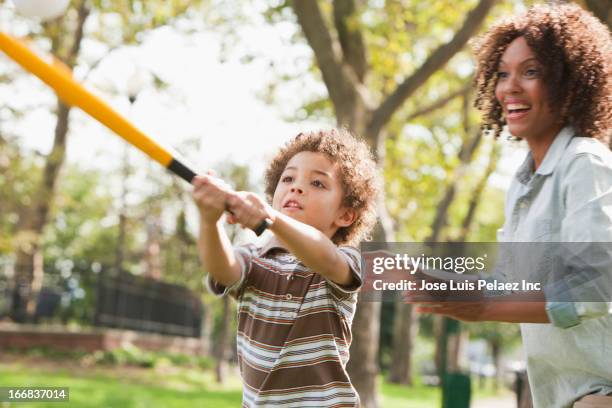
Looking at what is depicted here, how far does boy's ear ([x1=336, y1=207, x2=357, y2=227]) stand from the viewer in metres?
2.62

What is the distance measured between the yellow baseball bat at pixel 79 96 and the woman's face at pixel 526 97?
3.68 ft

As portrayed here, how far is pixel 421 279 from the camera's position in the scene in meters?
2.13

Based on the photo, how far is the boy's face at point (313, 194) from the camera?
2.46 m

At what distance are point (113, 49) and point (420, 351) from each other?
1783 inches

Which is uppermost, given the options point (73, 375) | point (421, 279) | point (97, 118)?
point (73, 375)

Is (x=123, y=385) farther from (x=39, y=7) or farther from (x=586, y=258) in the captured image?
Answer: (x=586, y=258)

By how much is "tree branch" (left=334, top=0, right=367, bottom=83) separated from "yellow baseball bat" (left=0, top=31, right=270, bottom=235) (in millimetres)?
6958

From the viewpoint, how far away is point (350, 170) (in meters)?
2.64

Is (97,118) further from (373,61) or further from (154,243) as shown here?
(154,243)

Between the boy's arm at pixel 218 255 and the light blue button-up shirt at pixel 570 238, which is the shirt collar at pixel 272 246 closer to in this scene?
the boy's arm at pixel 218 255

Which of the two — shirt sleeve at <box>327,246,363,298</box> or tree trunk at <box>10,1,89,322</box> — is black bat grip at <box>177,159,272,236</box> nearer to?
shirt sleeve at <box>327,246,363,298</box>

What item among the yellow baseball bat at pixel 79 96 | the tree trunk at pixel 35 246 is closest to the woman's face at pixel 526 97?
the yellow baseball bat at pixel 79 96

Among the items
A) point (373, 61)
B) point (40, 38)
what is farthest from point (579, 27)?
point (40, 38)

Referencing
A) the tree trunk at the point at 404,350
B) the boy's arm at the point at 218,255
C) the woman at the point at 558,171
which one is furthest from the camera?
the tree trunk at the point at 404,350
